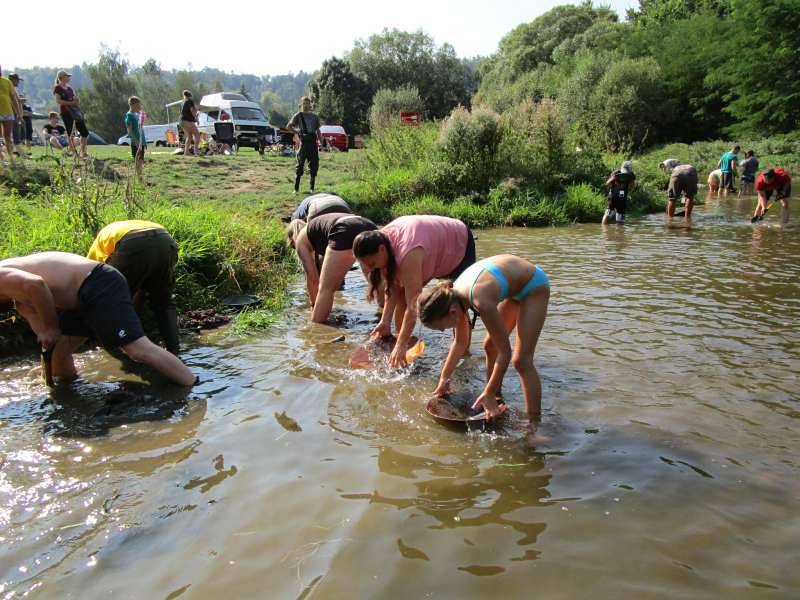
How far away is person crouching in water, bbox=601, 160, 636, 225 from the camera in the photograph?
1216 cm

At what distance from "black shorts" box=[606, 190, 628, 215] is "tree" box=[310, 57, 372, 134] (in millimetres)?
34265

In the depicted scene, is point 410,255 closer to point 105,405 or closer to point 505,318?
point 505,318

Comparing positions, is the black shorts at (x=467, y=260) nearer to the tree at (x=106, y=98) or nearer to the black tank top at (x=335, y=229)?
the black tank top at (x=335, y=229)

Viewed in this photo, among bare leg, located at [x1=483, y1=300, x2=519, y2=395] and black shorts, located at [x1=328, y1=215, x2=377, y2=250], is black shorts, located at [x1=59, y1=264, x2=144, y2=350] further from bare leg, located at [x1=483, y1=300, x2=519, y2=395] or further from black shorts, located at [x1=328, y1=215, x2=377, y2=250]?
bare leg, located at [x1=483, y1=300, x2=519, y2=395]

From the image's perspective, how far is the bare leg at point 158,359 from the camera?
13.1 feet

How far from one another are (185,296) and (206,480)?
135 inches

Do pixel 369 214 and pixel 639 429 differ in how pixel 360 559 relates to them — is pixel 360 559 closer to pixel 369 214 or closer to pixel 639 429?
pixel 639 429

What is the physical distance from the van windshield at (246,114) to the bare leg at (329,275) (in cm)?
2138

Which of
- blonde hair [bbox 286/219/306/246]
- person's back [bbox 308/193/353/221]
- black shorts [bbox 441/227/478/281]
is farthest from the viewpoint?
blonde hair [bbox 286/219/306/246]

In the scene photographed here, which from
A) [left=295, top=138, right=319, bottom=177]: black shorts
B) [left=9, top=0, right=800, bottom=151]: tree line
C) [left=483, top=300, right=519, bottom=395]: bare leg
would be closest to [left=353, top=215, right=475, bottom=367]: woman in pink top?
[left=483, top=300, right=519, bottom=395]: bare leg

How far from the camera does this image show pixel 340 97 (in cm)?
4509

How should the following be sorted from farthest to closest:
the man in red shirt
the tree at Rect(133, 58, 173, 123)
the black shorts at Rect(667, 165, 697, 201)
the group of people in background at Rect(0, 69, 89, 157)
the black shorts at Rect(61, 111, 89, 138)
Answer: the tree at Rect(133, 58, 173, 123) < the black shorts at Rect(667, 165, 697, 201) < the man in red shirt < the black shorts at Rect(61, 111, 89, 138) < the group of people in background at Rect(0, 69, 89, 157)

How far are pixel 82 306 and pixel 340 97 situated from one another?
145 ft

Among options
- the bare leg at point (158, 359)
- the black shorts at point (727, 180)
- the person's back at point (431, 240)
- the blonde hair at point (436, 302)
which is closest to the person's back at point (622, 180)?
the person's back at point (431, 240)
